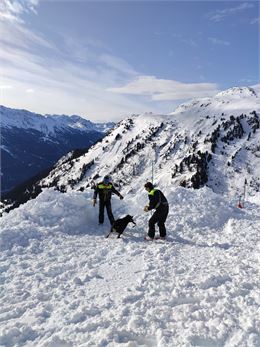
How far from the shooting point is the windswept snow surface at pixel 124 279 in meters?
8.65

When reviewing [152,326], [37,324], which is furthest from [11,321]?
[152,326]

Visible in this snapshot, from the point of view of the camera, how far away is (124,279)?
11867 mm

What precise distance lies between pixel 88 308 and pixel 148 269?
3334mm

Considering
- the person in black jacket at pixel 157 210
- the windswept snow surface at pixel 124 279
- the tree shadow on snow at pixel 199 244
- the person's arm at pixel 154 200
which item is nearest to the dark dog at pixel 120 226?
the windswept snow surface at pixel 124 279

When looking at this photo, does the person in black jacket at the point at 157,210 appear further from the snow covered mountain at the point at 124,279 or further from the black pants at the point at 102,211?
the black pants at the point at 102,211

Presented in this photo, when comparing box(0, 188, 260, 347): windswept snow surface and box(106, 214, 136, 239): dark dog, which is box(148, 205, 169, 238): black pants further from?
box(106, 214, 136, 239): dark dog

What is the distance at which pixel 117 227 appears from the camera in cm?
1680

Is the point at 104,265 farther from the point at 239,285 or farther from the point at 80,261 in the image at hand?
the point at 239,285

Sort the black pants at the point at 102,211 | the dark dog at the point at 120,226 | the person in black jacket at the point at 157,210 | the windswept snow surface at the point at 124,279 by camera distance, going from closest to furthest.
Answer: the windswept snow surface at the point at 124,279 < the person in black jacket at the point at 157,210 < the dark dog at the point at 120,226 < the black pants at the point at 102,211

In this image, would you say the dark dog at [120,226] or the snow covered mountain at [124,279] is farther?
the dark dog at [120,226]

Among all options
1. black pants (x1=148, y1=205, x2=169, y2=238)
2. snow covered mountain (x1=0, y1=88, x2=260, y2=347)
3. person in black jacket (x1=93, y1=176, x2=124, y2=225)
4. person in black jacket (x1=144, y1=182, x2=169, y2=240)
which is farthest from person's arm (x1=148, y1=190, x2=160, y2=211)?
person in black jacket (x1=93, y1=176, x2=124, y2=225)

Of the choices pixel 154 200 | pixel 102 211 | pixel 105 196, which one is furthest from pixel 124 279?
pixel 105 196

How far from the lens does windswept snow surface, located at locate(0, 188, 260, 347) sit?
28.4ft

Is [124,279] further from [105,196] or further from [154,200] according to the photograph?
[105,196]
